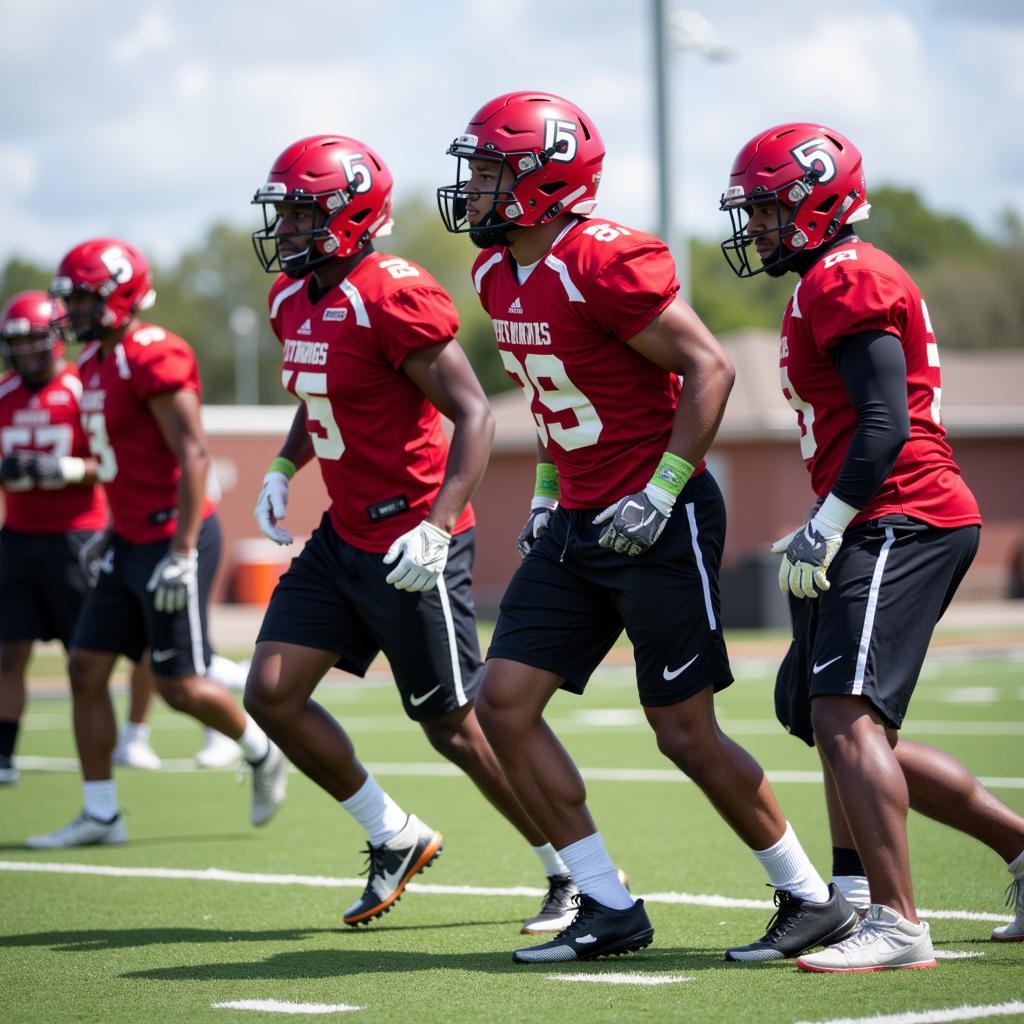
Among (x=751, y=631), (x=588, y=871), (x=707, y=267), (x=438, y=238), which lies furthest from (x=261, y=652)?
(x=707, y=267)

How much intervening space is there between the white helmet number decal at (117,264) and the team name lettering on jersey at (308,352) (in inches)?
82.7

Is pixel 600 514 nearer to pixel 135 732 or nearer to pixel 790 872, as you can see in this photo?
pixel 790 872

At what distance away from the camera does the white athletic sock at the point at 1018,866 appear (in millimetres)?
4887

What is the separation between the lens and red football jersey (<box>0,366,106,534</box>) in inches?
364

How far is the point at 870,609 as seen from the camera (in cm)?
456

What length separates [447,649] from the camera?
5.62 m

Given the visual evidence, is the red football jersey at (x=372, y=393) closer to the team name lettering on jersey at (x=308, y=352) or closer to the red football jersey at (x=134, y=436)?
the team name lettering on jersey at (x=308, y=352)

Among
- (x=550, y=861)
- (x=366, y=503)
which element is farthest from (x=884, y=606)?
(x=366, y=503)

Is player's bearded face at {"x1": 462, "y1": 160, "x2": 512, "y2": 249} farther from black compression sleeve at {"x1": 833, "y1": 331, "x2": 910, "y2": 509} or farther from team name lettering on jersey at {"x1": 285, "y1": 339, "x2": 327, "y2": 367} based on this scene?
black compression sleeve at {"x1": 833, "y1": 331, "x2": 910, "y2": 509}

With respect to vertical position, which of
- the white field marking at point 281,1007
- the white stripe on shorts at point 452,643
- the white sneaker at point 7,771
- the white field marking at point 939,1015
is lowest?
the white sneaker at point 7,771

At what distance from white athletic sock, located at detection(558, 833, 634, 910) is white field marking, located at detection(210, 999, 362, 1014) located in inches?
33.8

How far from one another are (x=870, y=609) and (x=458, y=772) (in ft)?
18.5

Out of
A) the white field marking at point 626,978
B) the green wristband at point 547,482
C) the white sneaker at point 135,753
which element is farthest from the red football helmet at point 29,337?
the white field marking at point 626,978

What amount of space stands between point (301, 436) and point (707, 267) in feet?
258
